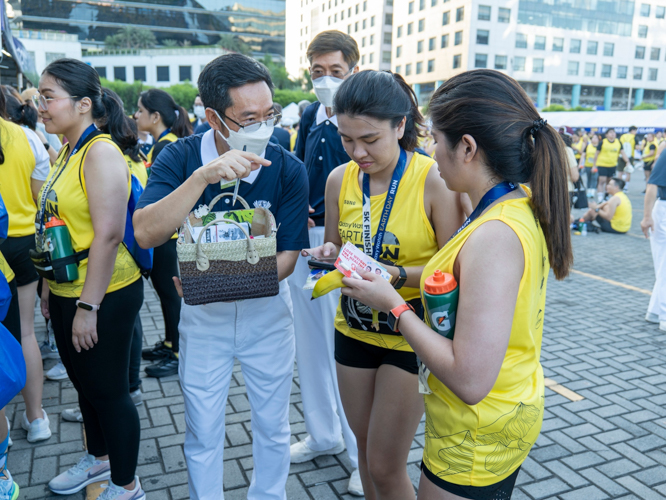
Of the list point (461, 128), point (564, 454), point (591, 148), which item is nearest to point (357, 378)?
point (461, 128)

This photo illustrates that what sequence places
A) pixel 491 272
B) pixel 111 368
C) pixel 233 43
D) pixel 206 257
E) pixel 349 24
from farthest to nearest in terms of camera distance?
pixel 233 43, pixel 349 24, pixel 111 368, pixel 206 257, pixel 491 272

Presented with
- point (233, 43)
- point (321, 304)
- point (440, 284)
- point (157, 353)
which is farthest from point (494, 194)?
point (233, 43)

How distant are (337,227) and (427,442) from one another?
3.89 ft

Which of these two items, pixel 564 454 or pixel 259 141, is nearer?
pixel 259 141

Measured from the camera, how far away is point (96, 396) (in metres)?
2.55

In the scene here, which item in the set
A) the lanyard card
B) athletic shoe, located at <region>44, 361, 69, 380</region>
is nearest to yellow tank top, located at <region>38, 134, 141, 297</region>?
the lanyard card

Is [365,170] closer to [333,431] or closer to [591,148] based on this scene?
[333,431]

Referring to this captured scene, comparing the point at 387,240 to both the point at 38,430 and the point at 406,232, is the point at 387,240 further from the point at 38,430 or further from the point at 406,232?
the point at 38,430

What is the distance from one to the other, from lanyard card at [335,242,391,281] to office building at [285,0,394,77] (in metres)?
72.9

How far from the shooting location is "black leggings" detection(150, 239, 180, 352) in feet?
14.4

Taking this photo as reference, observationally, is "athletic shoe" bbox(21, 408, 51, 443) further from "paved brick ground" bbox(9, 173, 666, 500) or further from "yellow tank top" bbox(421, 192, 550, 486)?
"yellow tank top" bbox(421, 192, 550, 486)

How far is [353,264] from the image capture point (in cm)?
175

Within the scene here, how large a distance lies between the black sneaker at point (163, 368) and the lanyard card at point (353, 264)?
10.2 feet

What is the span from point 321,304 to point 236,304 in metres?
1.01
